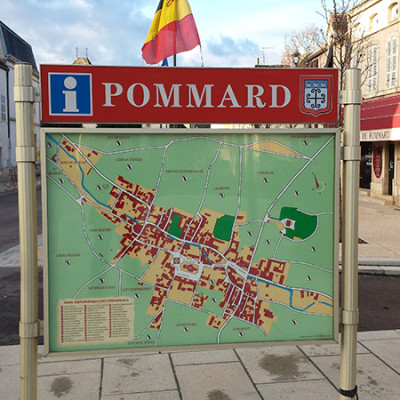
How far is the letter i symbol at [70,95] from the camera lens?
3158 millimetres

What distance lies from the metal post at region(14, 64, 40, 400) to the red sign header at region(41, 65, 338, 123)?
134 millimetres

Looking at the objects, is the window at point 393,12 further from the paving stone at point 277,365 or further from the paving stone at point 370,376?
the paving stone at point 277,365

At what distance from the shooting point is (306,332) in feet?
11.7

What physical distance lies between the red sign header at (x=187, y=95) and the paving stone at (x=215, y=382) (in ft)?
8.09

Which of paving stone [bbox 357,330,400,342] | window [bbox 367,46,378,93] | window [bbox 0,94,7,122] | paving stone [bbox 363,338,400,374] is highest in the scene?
window [bbox 0,94,7,122]

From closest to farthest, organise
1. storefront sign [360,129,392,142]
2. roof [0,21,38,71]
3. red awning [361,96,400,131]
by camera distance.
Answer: red awning [361,96,400,131] → storefront sign [360,129,392,142] → roof [0,21,38,71]

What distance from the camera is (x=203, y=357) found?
4.92 metres

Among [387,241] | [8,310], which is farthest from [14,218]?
[387,241]

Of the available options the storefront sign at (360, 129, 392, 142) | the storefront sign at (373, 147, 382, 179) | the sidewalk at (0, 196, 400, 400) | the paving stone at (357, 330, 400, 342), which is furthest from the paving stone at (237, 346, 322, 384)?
the storefront sign at (373, 147, 382, 179)

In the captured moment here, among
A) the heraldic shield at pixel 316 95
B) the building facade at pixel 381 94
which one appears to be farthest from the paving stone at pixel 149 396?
the building facade at pixel 381 94

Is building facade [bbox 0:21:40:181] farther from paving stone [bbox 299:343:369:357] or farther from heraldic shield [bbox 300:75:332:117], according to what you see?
heraldic shield [bbox 300:75:332:117]

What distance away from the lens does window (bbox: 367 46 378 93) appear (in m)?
20.0

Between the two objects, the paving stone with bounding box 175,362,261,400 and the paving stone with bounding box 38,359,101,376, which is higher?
the paving stone with bounding box 38,359,101,376

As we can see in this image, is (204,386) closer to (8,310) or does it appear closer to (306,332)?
(306,332)
